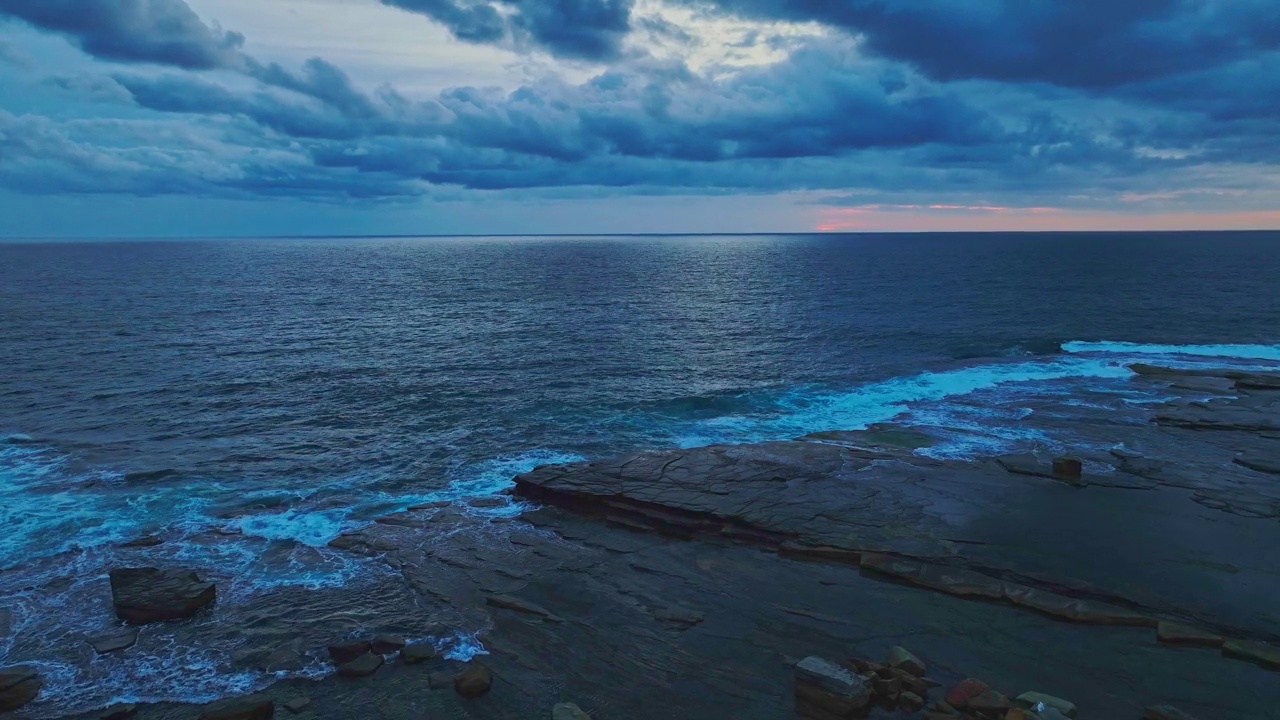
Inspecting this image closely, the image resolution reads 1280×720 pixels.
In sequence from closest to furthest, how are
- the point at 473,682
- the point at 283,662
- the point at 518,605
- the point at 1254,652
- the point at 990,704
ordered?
the point at 990,704
the point at 473,682
the point at 1254,652
the point at 283,662
the point at 518,605

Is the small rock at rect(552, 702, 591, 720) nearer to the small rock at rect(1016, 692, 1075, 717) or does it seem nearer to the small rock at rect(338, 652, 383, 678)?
the small rock at rect(338, 652, 383, 678)

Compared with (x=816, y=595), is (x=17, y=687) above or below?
below

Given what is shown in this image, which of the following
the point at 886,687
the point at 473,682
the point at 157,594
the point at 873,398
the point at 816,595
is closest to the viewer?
the point at 886,687

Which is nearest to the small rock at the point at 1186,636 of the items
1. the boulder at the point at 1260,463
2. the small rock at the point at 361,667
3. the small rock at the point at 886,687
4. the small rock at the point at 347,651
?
the small rock at the point at 886,687

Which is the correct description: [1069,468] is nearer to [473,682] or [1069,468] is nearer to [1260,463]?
[1260,463]

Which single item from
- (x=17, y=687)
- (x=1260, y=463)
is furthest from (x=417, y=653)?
(x=1260, y=463)

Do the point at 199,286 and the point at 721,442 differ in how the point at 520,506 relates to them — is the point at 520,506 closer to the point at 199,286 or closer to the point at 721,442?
the point at 721,442

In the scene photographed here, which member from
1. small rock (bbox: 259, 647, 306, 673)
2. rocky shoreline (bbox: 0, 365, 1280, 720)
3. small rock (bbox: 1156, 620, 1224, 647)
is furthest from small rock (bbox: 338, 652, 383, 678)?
small rock (bbox: 1156, 620, 1224, 647)

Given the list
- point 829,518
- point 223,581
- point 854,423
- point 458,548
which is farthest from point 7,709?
point 854,423
